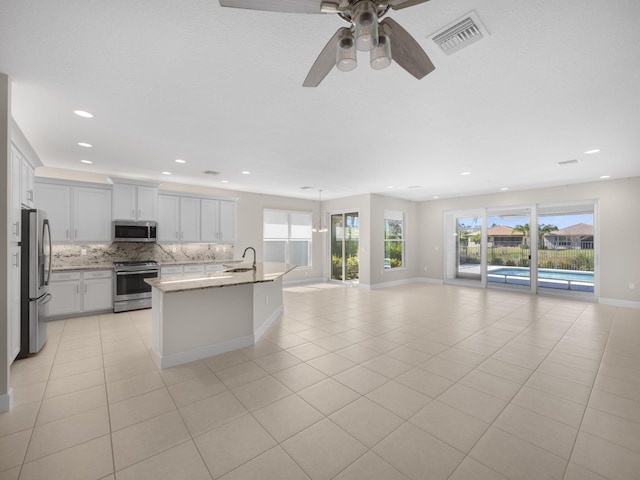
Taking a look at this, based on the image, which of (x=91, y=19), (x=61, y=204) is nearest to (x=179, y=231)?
(x=61, y=204)

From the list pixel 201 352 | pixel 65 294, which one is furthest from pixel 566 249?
pixel 65 294

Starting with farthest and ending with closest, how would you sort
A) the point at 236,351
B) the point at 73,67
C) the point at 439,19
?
the point at 236,351, the point at 73,67, the point at 439,19

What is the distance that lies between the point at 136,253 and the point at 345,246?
572 cm

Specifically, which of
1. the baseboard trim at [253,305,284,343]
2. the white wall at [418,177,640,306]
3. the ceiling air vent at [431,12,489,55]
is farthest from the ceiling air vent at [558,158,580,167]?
the baseboard trim at [253,305,284,343]

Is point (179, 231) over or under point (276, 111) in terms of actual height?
under

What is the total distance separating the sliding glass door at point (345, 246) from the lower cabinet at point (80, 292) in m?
6.08

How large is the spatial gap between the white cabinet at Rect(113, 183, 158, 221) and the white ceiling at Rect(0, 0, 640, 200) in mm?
810

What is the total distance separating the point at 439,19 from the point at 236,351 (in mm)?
3789

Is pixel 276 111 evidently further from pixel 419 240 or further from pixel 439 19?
pixel 419 240

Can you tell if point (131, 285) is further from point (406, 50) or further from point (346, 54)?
point (406, 50)

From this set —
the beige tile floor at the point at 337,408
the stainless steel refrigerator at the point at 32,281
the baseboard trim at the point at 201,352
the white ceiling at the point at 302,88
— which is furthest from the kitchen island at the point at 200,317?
the white ceiling at the point at 302,88

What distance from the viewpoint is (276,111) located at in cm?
302

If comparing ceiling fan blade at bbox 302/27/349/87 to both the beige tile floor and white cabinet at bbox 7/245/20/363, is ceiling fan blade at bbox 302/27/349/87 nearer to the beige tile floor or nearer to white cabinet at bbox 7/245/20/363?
the beige tile floor

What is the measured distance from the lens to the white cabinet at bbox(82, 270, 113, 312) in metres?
5.20
